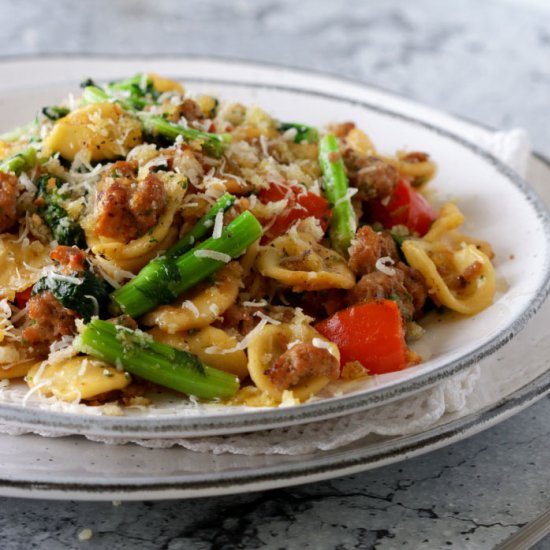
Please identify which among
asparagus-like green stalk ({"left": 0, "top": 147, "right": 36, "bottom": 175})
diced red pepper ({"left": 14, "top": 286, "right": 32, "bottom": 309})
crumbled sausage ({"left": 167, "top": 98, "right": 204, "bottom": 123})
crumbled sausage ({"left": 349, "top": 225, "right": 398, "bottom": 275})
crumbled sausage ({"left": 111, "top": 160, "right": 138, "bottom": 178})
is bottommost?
crumbled sausage ({"left": 349, "top": 225, "right": 398, "bottom": 275})

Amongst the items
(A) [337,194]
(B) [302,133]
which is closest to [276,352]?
(A) [337,194]

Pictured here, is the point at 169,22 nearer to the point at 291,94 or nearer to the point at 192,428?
the point at 291,94

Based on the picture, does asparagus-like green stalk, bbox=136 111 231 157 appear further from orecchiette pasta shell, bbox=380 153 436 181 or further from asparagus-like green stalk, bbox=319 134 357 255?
orecchiette pasta shell, bbox=380 153 436 181

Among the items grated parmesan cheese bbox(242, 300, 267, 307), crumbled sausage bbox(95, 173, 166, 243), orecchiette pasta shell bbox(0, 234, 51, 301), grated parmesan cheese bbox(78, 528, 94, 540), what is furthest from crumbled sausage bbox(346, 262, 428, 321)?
grated parmesan cheese bbox(78, 528, 94, 540)

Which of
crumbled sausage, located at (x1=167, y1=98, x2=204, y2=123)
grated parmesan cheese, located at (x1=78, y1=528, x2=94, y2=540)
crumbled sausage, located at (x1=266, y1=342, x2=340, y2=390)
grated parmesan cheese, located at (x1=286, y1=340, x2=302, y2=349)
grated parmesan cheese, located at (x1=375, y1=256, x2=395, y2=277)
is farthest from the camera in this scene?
crumbled sausage, located at (x1=167, y1=98, x2=204, y2=123)

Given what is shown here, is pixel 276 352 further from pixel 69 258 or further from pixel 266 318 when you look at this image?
pixel 69 258

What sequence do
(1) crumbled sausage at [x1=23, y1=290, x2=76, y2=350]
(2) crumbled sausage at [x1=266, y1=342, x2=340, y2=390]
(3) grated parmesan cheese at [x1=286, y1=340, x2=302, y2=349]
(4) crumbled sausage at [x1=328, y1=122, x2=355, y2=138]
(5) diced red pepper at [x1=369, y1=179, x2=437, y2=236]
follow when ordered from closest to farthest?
1. (2) crumbled sausage at [x1=266, y1=342, x2=340, y2=390]
2. (3) grated parmesan cheese at [x1=286, y1=340, x2=302, y2=349]
3. (1) crumbled sausage at [x1=23, y1=290, x2=76, y2=350]
4. (5) diced red pepper at [x1=369, y1=179, x2=437, y2=236]
5. (4) crumbled sausage at [x1=328, y1=122, x2=355, y2=138]
